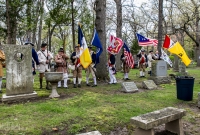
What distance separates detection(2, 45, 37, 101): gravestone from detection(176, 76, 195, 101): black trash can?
503 centimetres

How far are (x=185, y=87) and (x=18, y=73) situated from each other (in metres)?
5.64

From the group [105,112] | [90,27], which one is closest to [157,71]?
[105,112]

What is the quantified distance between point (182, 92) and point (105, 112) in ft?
9.93

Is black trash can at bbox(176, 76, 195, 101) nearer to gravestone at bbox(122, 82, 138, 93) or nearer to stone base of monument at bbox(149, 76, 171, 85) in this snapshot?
gravestone at bbox(122, 82, 138, 93)

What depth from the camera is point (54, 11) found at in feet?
47.1

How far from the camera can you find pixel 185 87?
6445 mm

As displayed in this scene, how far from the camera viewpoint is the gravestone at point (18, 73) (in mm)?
6344

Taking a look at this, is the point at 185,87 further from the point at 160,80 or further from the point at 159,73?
the point at 159,73

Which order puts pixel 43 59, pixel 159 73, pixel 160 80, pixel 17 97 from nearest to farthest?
pixel 17 97, pixel 43 59, pixel 160 80, pixel 159 73

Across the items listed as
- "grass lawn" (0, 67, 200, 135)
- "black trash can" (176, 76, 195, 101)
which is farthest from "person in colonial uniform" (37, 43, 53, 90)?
"black trash can" (176, 76, 195, 101)

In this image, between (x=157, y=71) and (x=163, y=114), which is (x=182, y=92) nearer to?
(x=163, y=114)

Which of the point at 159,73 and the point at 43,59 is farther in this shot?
the point at 159,73

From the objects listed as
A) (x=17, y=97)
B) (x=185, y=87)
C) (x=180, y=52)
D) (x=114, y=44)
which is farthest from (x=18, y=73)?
(x=180, y=52)

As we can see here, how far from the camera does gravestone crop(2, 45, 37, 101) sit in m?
6.34
